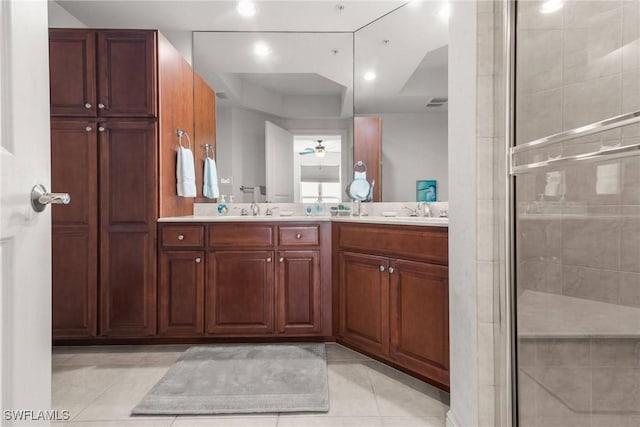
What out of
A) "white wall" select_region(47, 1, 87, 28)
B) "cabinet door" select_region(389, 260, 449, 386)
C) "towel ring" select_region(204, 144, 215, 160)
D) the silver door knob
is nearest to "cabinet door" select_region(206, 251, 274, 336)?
"cabinet door" select_region(389, 260, 449, 386)

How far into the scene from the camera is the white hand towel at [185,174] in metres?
2.68

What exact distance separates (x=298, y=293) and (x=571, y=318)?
1.70 metres

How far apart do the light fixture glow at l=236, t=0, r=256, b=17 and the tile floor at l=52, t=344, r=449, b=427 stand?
8.31 ft

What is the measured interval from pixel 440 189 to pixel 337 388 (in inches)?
60.3

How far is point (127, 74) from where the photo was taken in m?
2.39

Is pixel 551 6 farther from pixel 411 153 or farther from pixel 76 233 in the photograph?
pixel 76 233

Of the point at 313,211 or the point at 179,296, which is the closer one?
the point at 179,296

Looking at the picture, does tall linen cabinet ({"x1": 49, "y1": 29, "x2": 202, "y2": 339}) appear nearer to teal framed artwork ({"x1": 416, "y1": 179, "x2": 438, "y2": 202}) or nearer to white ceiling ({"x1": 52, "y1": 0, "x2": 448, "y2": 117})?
white ceiling ({"x1": 52, "y1": 0, "x2": 448, "y2": 117})

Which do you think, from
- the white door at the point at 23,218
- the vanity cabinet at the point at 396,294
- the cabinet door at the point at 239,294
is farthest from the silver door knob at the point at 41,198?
the cabinet door at the point at 239,294

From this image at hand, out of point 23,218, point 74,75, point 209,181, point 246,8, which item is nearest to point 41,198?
point 23,218

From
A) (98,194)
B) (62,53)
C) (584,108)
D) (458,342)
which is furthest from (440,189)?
(62,53)

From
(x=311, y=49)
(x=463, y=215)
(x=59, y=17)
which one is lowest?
(x=463, y=215)

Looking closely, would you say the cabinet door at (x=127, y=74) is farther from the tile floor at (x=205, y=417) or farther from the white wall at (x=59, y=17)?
the tile floor at (x=205, y=417)

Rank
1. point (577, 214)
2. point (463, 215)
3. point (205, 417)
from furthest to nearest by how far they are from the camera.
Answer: point (205, 417)
point (463, 215)
point (577, 214)
